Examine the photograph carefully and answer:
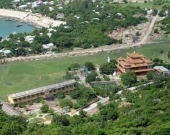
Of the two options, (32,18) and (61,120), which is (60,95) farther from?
(32,18)

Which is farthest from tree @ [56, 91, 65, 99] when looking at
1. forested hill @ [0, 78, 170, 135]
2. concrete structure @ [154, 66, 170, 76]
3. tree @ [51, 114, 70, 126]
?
concrete structure @ [154, 66, 170, 76]

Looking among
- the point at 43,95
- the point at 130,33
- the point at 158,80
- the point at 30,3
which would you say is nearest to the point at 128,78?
the point at 158,80

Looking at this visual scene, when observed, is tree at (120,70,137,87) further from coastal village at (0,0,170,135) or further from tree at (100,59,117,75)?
tree at (100,59,117,75)

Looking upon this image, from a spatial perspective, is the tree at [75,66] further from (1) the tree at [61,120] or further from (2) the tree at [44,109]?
(1) the tree at [61,120]

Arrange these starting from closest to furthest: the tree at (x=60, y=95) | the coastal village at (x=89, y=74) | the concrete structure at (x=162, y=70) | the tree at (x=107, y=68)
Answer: the coastal village at (x=89, y=74), the tree at (x=60, y=95), the concrete structure at (x=162, y=70), the tree at (x=107, y=68)

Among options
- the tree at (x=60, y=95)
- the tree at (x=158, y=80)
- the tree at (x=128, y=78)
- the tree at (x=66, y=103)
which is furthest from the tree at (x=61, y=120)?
the tree at (x=158, y=80)

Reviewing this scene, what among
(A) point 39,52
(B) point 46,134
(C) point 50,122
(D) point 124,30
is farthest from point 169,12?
(B) point 46,134

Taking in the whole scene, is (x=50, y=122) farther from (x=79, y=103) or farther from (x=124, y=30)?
(x=124, y=30)
